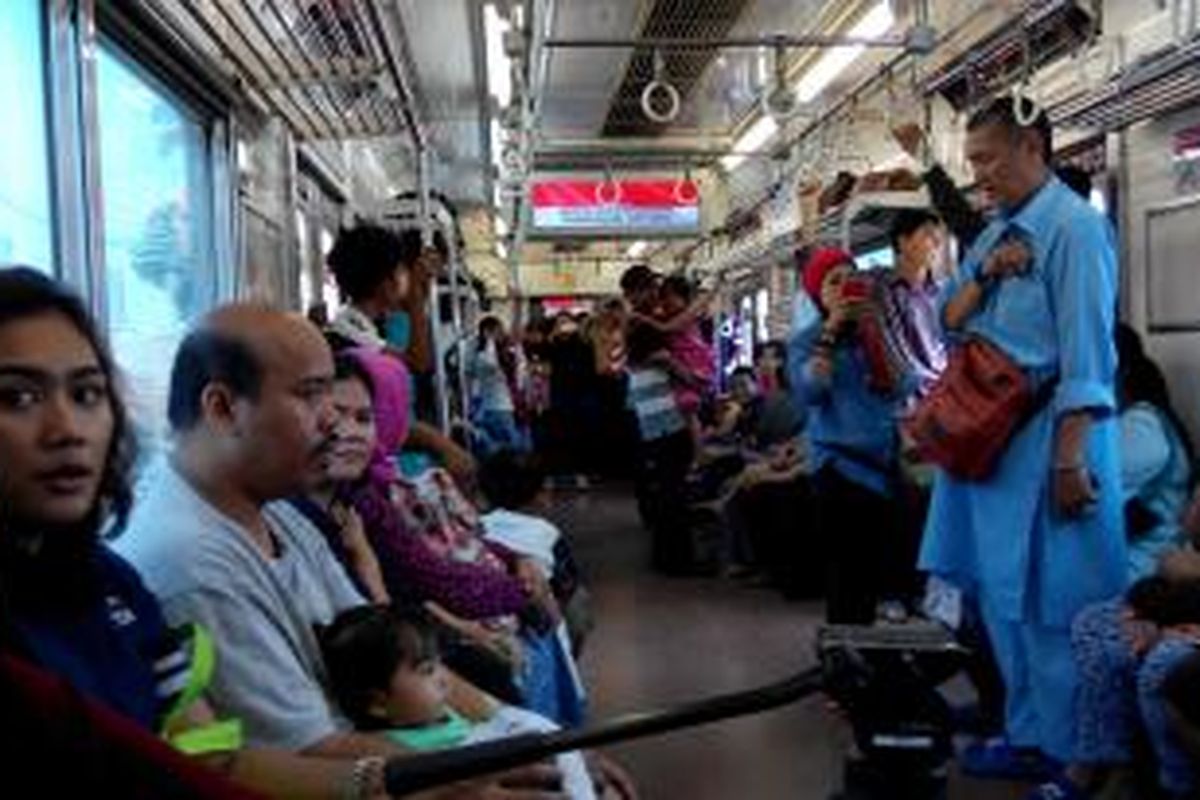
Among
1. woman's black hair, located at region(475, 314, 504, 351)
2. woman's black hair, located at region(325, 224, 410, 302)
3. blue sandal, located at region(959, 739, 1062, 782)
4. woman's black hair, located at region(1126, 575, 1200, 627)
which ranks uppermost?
woman's black hair, located at region(325, 224, 410, 302)

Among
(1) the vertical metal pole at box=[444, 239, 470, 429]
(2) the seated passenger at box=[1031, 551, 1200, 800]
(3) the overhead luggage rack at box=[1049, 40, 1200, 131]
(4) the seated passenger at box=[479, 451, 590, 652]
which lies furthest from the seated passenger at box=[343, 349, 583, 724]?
(1) the vertical metal pole at box=[444, 239, 470, 429]

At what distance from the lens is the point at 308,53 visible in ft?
13.9

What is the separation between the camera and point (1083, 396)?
312 cm

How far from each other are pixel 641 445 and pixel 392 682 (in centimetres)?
562

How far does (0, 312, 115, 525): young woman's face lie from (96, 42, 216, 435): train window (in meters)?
1.19

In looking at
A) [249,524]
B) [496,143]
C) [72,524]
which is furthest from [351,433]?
[496,143]

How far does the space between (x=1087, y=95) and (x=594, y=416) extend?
7310 millimetres

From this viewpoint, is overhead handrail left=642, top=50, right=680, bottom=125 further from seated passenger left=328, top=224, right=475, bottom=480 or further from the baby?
the baby

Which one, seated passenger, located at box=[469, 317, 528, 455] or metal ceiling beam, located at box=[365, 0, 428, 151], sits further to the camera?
seated passenger, located at box=[469, 317, 528, 455]

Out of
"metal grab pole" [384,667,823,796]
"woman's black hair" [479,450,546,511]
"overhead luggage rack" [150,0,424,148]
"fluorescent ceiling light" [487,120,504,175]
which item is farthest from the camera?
"fluorescent ceiling light" [487,120,504,175]

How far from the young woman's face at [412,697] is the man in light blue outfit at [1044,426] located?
173cm

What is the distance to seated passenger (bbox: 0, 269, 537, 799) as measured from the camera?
53.4 inches

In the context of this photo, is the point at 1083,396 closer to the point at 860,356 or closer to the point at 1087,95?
the point at 860,356

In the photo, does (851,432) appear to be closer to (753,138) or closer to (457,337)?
(457,337)
